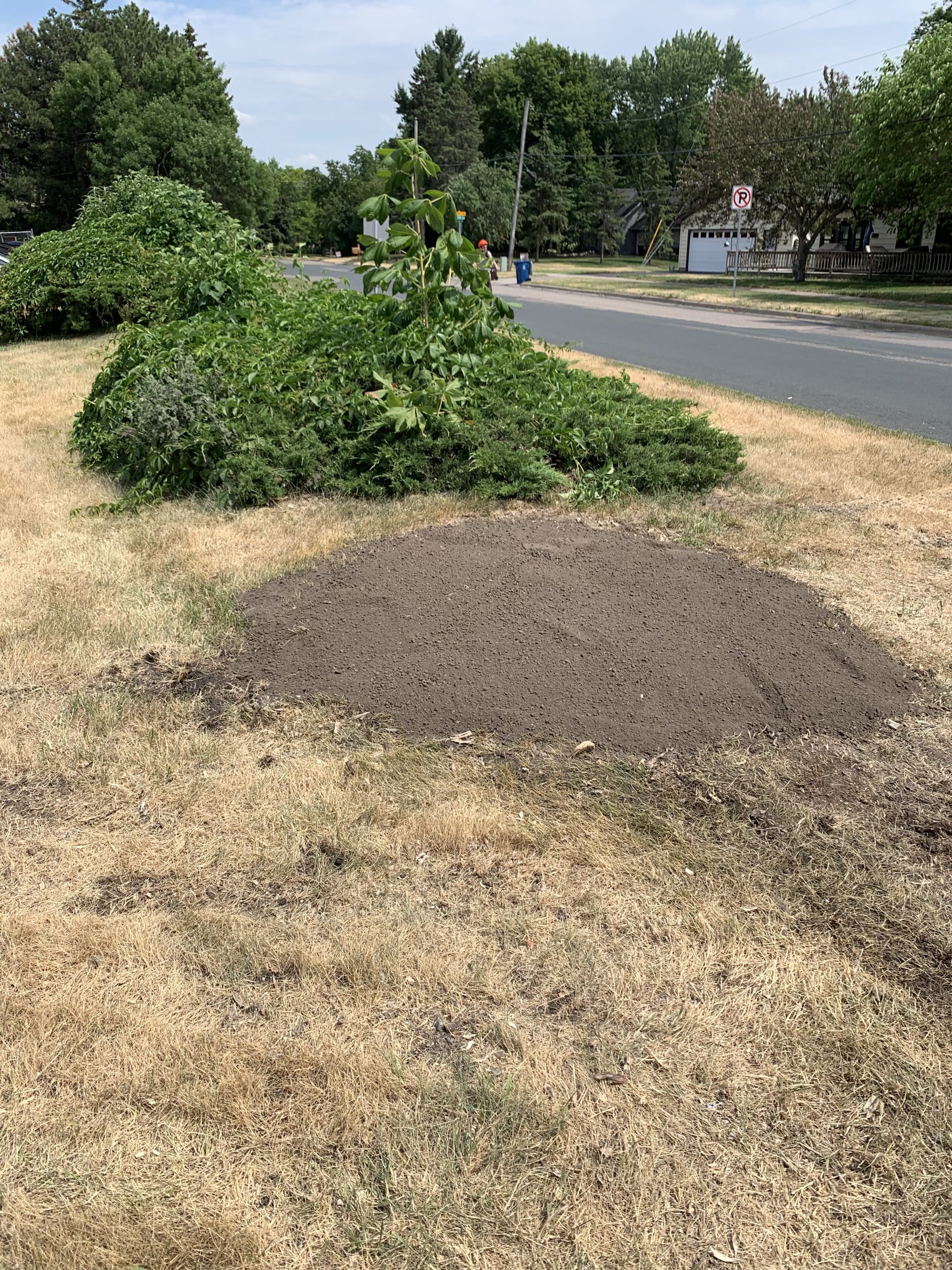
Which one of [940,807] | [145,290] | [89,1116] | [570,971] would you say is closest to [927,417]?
[940,807]

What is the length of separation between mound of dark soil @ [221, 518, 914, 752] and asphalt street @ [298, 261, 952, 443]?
359 centimetres

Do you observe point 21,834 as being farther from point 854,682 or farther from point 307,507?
point 307,507

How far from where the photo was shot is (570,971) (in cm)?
260

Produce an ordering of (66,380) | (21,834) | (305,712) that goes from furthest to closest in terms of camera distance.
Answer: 1. (66,380)
2. (305,712)
3. (21,834)

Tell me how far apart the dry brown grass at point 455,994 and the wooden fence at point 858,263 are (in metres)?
38.7

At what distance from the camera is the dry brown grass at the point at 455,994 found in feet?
6.46

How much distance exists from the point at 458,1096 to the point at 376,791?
1.32m

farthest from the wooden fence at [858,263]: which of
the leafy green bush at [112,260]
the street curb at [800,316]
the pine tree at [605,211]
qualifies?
the leafy green bush at [112,260]

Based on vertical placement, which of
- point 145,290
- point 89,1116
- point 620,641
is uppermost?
point 145,290

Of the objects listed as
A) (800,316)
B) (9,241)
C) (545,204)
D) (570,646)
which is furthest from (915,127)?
(545,204)

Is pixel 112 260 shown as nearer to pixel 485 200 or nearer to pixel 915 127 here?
pixel 915 127

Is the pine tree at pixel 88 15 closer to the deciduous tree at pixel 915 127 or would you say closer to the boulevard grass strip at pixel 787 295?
the boulevard grass strip at pixel 787 295

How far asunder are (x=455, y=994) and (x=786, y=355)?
48.0 ft

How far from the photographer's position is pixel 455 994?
253 centimetres
